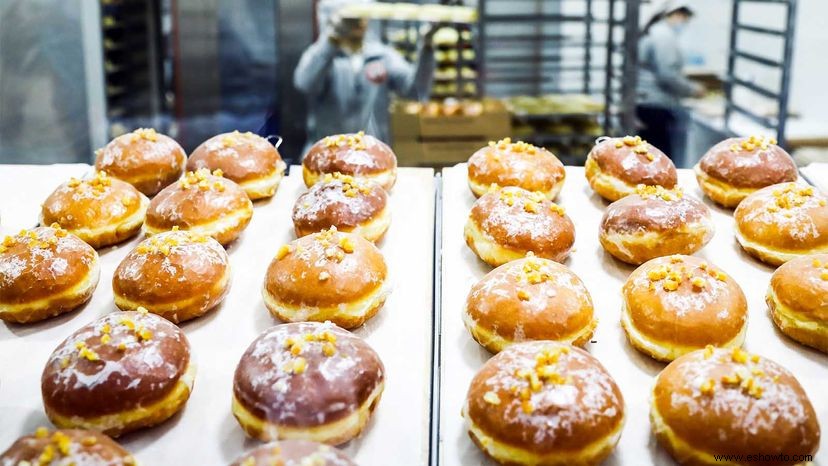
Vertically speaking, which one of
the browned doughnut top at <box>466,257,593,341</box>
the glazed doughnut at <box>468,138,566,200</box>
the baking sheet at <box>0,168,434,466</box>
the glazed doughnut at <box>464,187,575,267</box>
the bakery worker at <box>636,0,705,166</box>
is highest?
the bakery worker at <box>636,0,705,166</box>

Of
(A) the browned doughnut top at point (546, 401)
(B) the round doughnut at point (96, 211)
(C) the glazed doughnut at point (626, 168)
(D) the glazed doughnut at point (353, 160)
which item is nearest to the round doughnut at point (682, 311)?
(A) the browned doughnut top at point (546, 401)

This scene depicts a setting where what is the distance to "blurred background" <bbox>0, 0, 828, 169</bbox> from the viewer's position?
486 centimetres

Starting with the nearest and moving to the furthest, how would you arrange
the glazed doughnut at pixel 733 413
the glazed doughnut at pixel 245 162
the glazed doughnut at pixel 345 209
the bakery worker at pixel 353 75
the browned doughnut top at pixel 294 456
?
the browned doughnut top at pixel 294 456 < the glazed doughnut at pixel 733 413 < the glazed doughnut at pixel 345 209 < the glazed doughnut at pixel 245 162 < the bakery worker at pixel 353 75

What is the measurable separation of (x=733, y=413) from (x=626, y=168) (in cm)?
180

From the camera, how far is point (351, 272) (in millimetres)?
2908

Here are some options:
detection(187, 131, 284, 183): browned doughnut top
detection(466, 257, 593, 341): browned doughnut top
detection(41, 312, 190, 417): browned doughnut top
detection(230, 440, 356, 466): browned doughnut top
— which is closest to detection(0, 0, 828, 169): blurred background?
detection(187, 131, 284, 183): browned doughnut top

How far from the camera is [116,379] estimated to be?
2.33 m

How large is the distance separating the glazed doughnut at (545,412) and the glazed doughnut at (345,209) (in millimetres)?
1249

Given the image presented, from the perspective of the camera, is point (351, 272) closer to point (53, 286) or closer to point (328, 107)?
point (53, 286)

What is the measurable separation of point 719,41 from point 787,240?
2.41 meters

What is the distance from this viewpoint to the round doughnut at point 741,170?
12.1 ft

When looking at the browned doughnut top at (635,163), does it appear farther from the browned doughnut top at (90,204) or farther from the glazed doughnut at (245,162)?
the browned doughnut top at (90,204)

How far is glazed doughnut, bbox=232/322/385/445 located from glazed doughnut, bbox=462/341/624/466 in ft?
1.12

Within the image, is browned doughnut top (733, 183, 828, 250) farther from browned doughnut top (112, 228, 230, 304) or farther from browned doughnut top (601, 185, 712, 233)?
browned doughnut top (112, 228, 230, 304)
